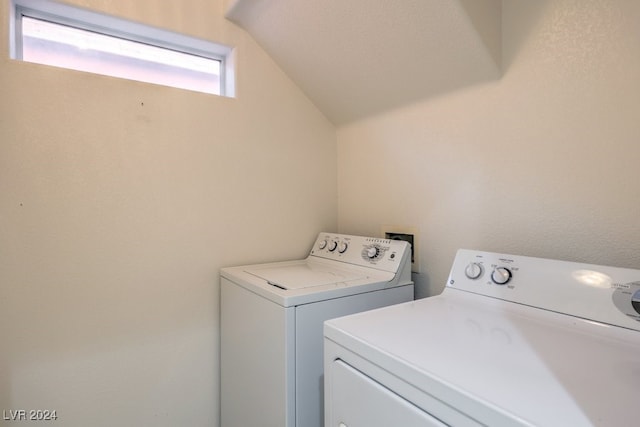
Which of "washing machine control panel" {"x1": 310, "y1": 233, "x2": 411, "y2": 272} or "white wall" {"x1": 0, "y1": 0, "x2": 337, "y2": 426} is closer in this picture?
"white wall" {"x1": 0, "y1": 0, "x2": 337, "y2": 426}

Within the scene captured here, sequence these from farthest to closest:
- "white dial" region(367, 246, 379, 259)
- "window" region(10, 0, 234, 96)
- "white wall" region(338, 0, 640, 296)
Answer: "white dial" region(367, 246, 379, 259) < "window" region(10, 0, 234, 96) < "white wall" region(338, 0, 640, 296)

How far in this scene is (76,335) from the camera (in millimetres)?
1245

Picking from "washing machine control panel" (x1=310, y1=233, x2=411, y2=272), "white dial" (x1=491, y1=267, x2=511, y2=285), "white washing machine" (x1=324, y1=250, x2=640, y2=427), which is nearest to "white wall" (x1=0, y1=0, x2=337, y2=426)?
"washing machine control panel" (x1=310, y1=233, x2=411, y2=272)

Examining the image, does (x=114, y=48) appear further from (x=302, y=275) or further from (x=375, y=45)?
(x=302, y=275)

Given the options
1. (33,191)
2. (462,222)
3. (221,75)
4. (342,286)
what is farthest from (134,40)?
(462,222)

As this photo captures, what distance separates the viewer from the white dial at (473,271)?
104cm

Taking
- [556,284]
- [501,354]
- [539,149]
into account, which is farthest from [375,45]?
[501,354]

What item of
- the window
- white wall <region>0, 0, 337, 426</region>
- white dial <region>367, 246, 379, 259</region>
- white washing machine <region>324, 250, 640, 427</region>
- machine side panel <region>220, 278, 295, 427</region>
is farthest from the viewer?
white dial <region>367, 246, 379, 259</region>

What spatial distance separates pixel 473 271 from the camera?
3.44ft

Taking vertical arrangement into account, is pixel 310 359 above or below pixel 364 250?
below

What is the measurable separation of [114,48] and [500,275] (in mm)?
1761

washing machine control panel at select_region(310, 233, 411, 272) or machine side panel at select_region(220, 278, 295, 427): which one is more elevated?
washing machine control panel at select_region(310, 233, 411, 272)

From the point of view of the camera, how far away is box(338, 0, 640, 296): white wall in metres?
0.89

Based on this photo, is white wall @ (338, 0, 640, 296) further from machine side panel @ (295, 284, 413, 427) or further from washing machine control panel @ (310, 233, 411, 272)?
machine side panel @ (295, 284, 413, 427)
